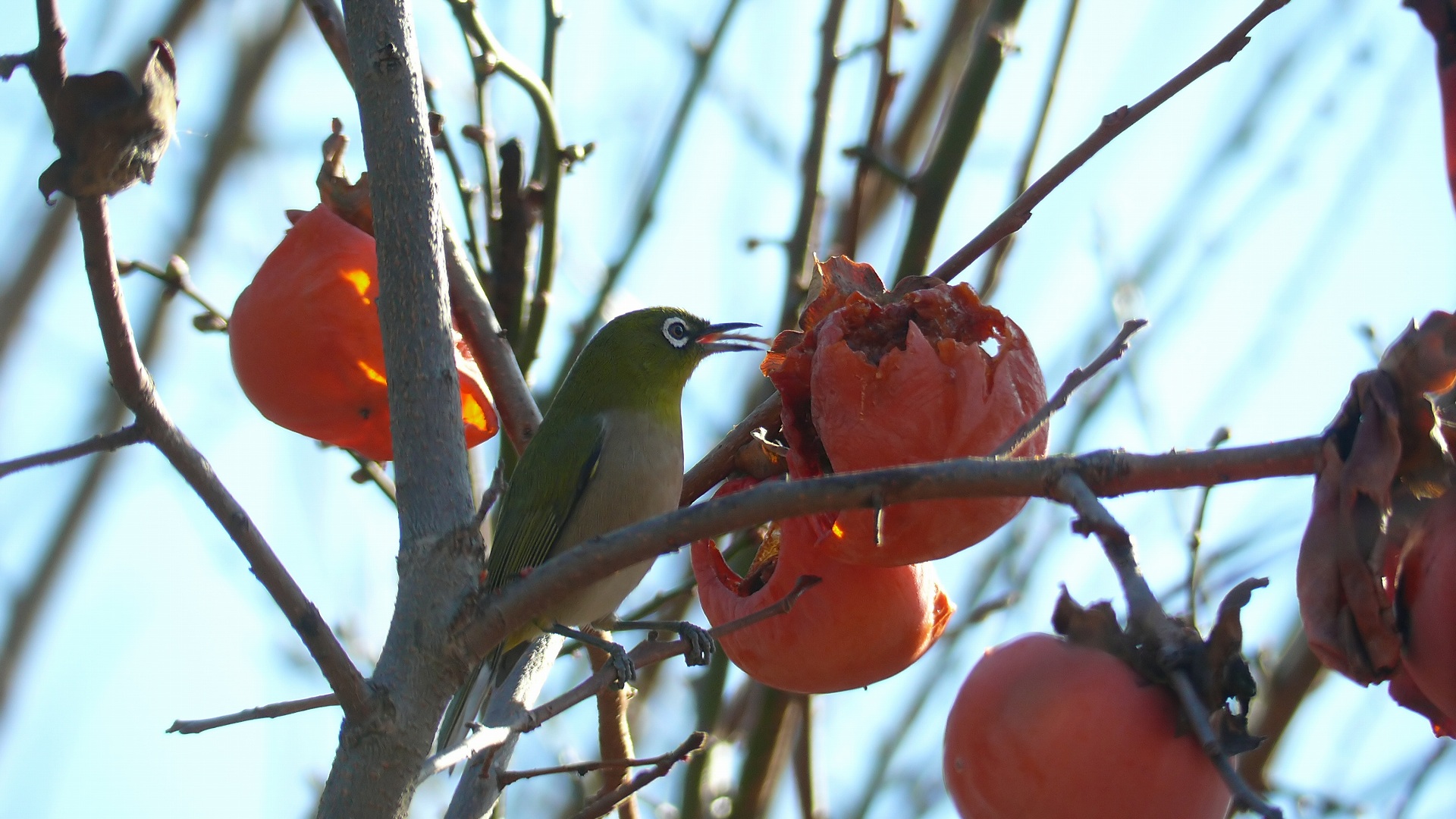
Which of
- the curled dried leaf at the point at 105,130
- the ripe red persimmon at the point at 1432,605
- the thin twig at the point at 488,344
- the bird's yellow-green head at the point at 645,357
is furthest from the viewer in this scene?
the bird's yellow-green head at the point at 645,357

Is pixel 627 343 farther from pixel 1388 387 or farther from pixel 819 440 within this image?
pixel 1388 387

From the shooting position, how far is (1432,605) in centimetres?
168

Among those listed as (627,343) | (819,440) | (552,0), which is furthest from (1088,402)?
(819,440)

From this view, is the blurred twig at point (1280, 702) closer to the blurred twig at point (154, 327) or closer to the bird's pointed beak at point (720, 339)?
the bird's pointed beak at point (720, 339)

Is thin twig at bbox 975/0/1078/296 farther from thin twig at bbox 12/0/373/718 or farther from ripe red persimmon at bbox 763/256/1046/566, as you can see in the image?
thin twig at bbox 12/0/373/718

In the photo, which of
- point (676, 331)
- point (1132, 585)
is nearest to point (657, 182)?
point (676, 331)

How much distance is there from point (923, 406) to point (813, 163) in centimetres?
222

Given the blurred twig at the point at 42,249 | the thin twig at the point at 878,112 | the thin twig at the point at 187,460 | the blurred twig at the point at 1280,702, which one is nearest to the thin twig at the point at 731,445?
the thin twig at the point at 187,460

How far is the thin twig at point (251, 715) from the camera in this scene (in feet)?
7.30

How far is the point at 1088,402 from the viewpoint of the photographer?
5.84 metres

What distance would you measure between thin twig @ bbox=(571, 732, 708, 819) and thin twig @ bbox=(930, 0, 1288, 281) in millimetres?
1178

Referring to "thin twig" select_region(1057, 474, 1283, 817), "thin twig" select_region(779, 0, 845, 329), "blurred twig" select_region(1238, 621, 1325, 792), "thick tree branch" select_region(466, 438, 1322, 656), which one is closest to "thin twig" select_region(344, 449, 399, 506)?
"thin twig" select_region(779, 0, 845, 329)

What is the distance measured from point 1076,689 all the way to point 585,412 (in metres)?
3.17

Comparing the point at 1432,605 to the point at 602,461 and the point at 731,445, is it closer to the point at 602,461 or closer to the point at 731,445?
the point at 731,445
